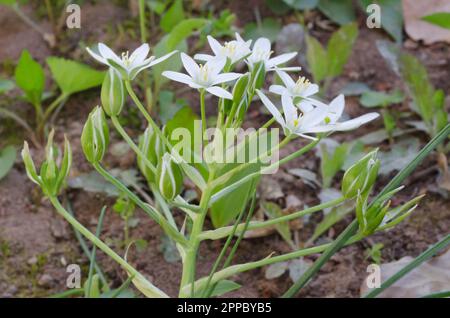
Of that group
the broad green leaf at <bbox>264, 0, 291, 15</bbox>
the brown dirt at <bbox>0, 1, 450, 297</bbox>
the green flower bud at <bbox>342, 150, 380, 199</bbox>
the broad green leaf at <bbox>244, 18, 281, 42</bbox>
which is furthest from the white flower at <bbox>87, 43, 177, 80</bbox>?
the broad green leaf at <bbox>264, 0, 291, 15</bbox>

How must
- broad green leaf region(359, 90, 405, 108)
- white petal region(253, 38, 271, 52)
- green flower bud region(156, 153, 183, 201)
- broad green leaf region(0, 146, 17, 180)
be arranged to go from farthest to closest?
broad green leaf region(359, 90, 405, 108)
broad green leaf region(0, 146, 17, 180)
white petal region(253, 38, 271, 52)
green flower bud region(156, 153, 183, 201)

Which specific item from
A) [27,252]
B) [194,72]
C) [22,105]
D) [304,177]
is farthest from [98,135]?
[22,105]

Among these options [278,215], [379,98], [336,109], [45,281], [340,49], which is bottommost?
[45,281]

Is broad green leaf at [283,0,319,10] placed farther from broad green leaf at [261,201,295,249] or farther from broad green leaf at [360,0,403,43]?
broad green leaf at [261,201,295,249]

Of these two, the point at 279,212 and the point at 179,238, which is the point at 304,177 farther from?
the point at 179,238

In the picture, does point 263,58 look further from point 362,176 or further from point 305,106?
point 362,176

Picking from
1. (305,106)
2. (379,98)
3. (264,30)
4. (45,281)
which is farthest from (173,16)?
(305,106)
